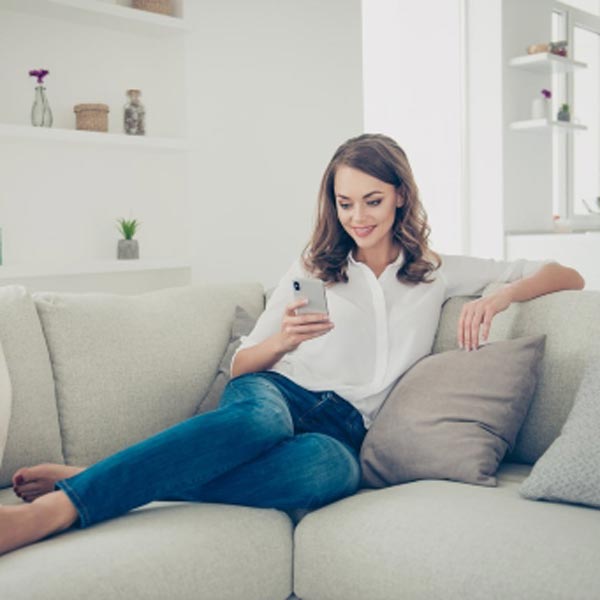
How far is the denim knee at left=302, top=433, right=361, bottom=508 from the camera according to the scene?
5.43 ft

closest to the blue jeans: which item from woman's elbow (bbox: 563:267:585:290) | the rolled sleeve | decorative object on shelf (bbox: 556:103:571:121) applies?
the rolled sleeve

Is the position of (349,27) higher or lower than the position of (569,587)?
higher

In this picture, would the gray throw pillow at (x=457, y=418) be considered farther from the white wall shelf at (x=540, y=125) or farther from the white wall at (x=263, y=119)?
the white wall shelf at (x=540, y=125)

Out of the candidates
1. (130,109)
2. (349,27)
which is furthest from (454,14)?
(130,109)

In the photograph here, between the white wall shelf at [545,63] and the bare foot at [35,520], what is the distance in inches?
170

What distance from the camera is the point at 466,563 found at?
1.39 m

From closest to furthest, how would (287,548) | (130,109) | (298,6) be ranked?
(287,548) < (130,109) < (298,6)

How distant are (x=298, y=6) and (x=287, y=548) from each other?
3217 millimetres

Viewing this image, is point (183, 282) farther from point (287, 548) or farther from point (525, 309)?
point (287, 548)

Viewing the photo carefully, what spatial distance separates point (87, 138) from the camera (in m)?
3.20

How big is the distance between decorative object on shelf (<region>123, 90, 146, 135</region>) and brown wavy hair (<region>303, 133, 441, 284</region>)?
4.84 feet

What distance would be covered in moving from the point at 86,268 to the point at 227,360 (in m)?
1.22

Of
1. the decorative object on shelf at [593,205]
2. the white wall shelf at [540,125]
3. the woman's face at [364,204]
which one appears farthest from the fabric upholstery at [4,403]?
the decorative object on shelf at [593,205]

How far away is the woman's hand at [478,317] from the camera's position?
1.91 meters
